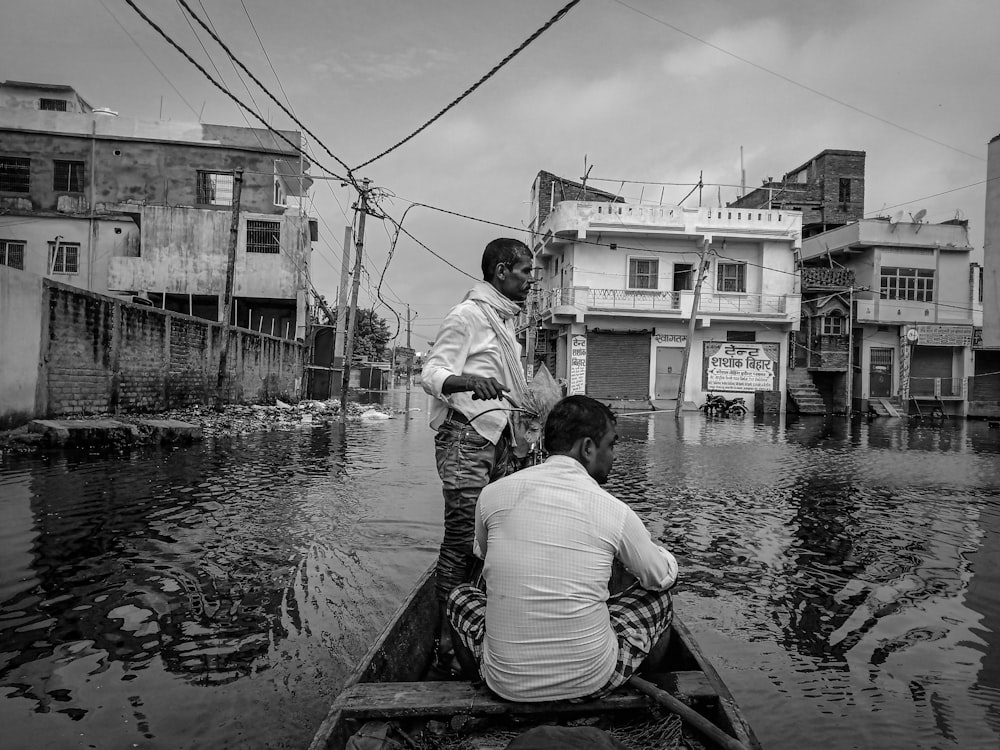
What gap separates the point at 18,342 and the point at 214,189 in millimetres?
19916

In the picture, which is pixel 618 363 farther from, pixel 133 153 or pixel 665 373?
pixel 133 153

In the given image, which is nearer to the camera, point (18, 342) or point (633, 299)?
point (18, 342)

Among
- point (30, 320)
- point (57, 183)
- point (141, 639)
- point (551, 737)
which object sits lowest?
point (141, 639)

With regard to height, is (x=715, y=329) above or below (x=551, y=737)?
above

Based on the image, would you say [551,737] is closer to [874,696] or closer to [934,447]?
[874,696]

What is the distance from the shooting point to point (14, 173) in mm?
28656

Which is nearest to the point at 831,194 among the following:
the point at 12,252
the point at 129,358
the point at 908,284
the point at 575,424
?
the point at 908,284

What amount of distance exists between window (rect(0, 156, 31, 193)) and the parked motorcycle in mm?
28780

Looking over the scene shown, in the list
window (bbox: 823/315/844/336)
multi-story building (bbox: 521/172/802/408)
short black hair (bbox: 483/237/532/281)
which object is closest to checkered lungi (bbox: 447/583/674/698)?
short black hair (bbox: 483/237/532/281)

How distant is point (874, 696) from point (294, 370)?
25308mm

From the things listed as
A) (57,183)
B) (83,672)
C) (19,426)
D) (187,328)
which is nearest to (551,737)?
(83,672)

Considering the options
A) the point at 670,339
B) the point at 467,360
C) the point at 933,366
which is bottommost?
the point at 467,360

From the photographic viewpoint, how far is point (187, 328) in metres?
17.7

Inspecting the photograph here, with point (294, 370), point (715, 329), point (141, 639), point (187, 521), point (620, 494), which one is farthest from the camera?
point (715, 329)
